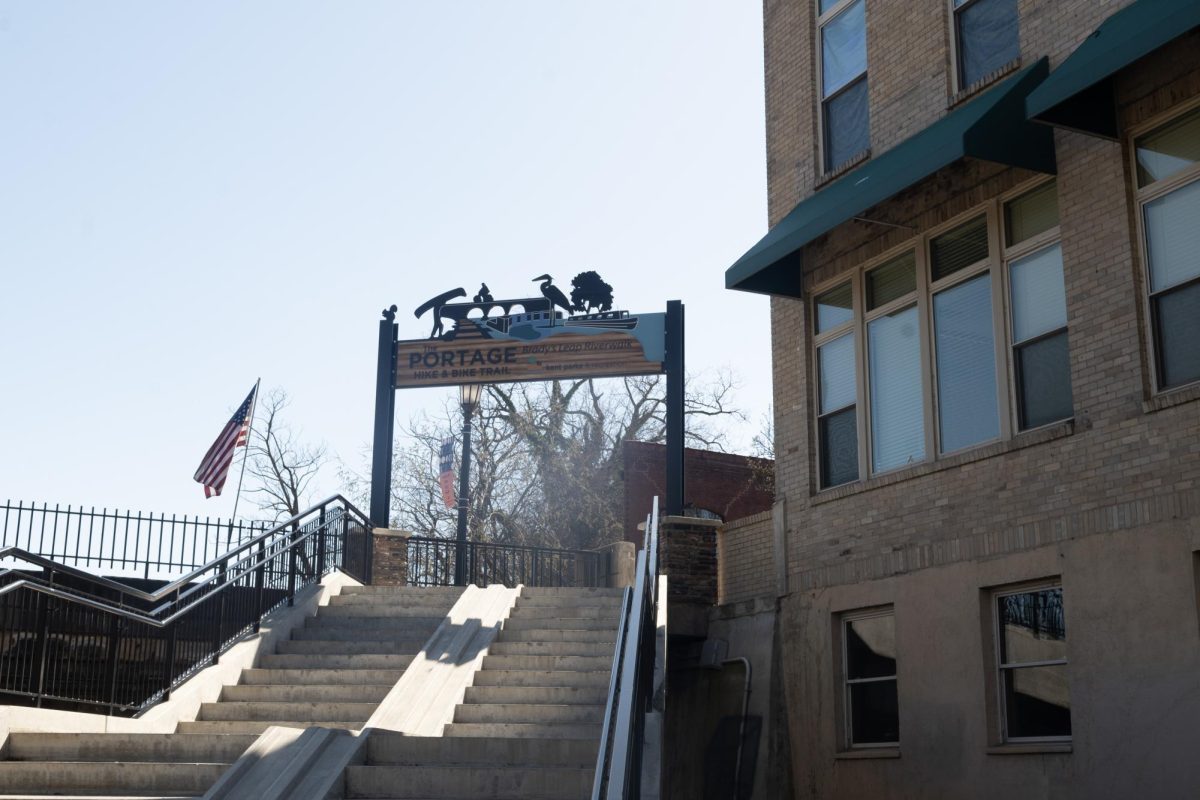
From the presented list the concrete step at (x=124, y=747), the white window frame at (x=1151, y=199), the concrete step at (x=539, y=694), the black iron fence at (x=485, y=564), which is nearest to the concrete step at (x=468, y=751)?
the concrete step at (x=124, y=747)

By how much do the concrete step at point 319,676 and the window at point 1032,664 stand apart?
18.4 ft

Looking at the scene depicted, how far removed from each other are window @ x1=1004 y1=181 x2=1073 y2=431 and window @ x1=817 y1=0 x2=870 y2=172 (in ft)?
9.98

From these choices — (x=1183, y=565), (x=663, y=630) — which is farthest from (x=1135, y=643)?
(x=663, y=630)

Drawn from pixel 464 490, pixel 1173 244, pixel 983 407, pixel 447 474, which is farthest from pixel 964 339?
pixel 447 474

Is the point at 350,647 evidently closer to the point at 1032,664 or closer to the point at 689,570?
the point at 689,570

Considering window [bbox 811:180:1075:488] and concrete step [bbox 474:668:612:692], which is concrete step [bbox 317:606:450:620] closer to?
concrete step [bbox 474:668:612:692]

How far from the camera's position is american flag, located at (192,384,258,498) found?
68.6 ft

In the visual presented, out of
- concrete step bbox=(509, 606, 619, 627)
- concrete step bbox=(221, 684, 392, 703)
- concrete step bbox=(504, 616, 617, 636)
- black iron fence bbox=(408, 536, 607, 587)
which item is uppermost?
black iron fence bbox=(408, 536, 607, 587)

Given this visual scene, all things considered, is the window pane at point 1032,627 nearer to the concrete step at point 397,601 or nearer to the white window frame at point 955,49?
the white window frame at point 955,49

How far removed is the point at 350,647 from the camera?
14438 mm

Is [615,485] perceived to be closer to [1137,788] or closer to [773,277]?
[773,277]

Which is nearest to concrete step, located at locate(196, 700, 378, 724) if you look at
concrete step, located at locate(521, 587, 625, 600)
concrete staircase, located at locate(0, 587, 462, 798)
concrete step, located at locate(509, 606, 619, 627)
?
concrete staircase, located at locate(0, 587, 462, 798)

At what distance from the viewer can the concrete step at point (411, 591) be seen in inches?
647

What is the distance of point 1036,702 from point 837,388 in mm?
4403
